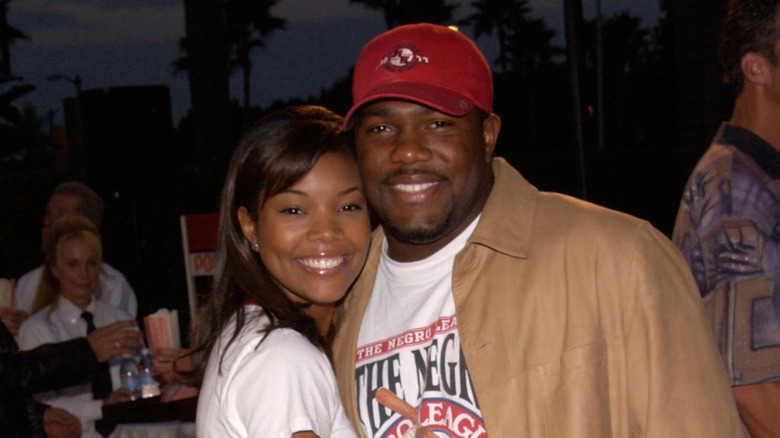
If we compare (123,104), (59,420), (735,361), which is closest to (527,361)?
(735,361)

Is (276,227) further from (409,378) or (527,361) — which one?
(527,361)

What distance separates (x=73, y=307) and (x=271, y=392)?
3974 mm

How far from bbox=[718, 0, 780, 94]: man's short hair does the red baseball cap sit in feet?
2.54

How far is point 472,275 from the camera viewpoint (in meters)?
2.20

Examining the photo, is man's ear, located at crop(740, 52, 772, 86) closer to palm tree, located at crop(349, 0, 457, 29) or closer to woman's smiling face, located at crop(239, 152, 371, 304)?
woman's smiling face, located at crop(239, 152, 371, 304)

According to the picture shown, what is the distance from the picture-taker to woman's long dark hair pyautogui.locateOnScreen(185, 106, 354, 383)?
2311 millimetres

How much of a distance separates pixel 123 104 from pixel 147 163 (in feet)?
1.93

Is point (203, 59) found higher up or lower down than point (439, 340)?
higher up

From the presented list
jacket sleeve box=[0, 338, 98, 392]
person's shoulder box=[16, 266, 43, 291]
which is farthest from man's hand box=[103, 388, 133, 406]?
person's shoulder box=[16, 266, 43, 291]

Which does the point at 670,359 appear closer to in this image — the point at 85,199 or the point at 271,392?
the point at 271,392

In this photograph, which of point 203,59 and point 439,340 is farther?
point 203,59

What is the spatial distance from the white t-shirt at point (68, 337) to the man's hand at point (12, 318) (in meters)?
0.25

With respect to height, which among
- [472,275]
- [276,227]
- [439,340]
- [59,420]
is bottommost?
[59,420]

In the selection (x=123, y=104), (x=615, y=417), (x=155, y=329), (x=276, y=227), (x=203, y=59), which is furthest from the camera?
(x=203, y=59)
